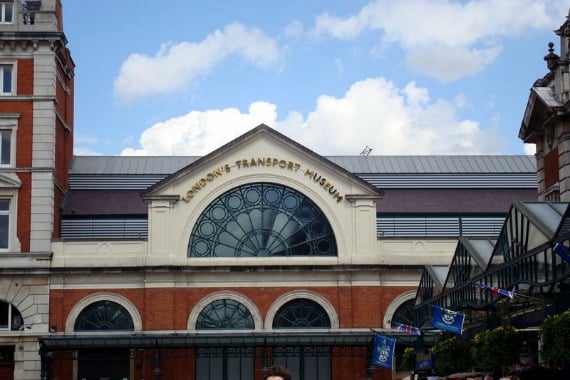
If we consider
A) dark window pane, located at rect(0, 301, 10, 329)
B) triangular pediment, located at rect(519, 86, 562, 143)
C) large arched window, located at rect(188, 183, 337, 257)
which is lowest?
dark window pane, located at rect(0, 301, 10, 329)

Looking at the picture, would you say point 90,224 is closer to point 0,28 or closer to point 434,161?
point 0,28

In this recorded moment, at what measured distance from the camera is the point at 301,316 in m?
48.0

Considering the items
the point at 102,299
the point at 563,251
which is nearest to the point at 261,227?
the point at 102,299

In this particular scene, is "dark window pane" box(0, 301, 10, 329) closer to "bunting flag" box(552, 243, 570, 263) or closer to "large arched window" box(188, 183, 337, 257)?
"large arched window" box(188, 183, 337, 257)

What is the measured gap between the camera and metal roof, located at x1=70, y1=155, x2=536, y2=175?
5816cm

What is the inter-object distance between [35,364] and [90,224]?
848 cm

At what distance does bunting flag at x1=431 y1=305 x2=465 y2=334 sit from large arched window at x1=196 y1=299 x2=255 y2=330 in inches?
845

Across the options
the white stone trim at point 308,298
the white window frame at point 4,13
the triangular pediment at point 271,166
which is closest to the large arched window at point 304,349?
the white stone trim at point 308,298

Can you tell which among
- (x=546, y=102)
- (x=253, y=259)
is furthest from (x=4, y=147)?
(x=546, y=102)

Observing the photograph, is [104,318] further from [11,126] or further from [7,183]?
[11,126]

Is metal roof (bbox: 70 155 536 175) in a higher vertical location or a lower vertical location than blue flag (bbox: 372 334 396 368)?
higher

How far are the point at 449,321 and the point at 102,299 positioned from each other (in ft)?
78.5

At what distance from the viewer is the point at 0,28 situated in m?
49.3

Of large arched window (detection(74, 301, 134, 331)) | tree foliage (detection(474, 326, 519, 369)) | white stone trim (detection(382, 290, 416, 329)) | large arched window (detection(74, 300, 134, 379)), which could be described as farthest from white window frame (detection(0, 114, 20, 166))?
tree foliage (detection(474, 326, 519, 369))
